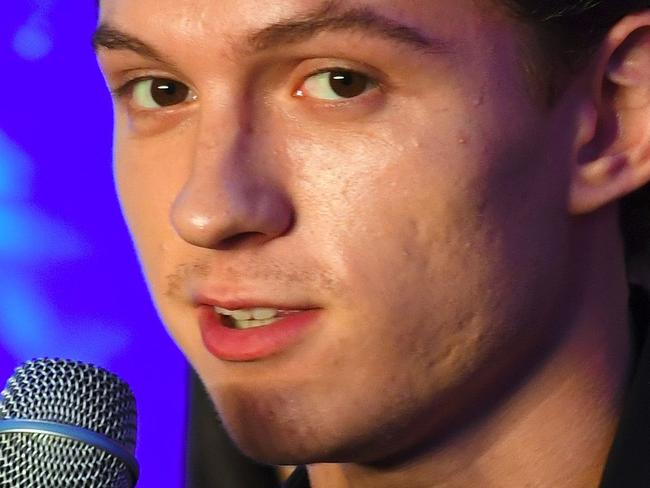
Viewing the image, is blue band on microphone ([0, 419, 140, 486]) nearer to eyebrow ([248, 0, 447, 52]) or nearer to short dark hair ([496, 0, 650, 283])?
eyebrow ([248, 0, 447, 52])

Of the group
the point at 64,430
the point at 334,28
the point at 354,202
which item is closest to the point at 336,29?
the point at 334,28

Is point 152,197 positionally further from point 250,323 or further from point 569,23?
point 569,23

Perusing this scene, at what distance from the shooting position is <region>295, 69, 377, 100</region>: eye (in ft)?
3.53

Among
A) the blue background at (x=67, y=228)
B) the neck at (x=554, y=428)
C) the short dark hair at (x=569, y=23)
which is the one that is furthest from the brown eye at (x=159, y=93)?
the blue background at (x=67, y=228)

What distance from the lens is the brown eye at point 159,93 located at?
1.15 metres

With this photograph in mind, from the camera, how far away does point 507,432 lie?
1192 millimetres

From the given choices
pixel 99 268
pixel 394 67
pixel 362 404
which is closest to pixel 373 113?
pixel 394 67

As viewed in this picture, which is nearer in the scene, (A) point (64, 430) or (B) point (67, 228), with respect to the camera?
(A) point (64, 430)

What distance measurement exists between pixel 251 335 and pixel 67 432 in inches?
11.3

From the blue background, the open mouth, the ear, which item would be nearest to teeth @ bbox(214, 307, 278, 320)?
the open mouth

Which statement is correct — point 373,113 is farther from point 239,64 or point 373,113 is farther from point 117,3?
point 117,3

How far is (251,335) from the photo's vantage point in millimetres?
1089

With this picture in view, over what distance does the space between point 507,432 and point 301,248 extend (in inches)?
12.7

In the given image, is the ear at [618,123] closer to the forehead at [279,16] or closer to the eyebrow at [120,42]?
the forehead at [279,16]
